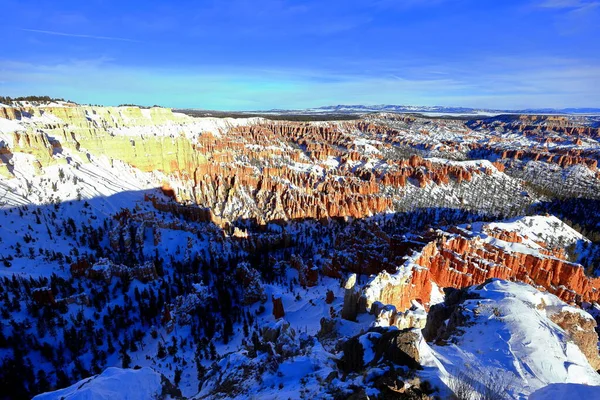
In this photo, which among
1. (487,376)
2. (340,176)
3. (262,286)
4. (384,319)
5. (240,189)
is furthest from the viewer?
(340,176)

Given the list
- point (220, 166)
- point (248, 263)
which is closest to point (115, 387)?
point (248, 263)

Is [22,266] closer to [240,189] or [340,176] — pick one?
[240,189]

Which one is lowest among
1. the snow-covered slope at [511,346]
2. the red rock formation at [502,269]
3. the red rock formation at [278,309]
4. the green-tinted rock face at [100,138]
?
the red rock formation at [278,309]

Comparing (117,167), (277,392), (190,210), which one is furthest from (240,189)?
(277,392)

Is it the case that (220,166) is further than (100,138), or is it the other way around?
(220,166)

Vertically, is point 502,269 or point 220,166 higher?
point 220,166

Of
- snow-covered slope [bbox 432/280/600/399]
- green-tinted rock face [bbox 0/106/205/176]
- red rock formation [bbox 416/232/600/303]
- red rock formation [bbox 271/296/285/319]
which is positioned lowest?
red rock formation [bbox 271/296/285/319]

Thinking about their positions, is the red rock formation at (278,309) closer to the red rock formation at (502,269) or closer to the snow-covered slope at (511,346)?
the red rock formation at (502,269)

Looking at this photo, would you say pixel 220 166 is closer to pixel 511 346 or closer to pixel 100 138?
pixel 100 138

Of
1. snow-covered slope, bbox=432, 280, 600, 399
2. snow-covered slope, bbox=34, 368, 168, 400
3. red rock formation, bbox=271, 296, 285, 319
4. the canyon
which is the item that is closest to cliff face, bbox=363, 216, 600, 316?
the canyon

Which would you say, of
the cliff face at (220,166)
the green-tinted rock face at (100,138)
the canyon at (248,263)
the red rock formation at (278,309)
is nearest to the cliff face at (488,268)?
the canyon at (248,263)

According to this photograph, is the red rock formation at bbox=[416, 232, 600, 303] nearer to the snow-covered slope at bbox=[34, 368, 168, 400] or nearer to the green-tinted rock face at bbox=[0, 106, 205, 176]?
the snow-covered slope at bbox=[34, 368, 168, 400]
